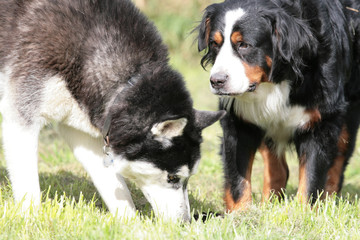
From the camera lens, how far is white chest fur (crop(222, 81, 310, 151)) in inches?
163

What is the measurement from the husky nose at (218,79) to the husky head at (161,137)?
19 centimetres

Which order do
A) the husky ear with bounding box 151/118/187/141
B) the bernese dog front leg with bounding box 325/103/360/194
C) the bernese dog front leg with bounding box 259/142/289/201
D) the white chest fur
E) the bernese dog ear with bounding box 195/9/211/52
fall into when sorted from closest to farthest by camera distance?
1. the husky ear with bounding box 151/118/187/141
2. the white chest fur
3. the bernese dog ear with bounding box 195/9/211/52
4. the bernese dog front leg with bounding box 325/103/360/194
5. the bernese dog front leg with bounding box 259/142/289/201

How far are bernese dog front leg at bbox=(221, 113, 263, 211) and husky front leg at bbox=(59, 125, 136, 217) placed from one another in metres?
0.84

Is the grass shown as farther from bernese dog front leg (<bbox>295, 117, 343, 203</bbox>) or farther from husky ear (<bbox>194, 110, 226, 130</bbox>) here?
husky ear (<bbox>194, 110, 226, 130</bbox>)

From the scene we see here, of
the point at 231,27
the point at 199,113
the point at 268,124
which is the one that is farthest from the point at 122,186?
the point at 231,27

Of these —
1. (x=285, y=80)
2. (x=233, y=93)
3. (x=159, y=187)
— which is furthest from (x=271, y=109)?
(x=159, y=187)

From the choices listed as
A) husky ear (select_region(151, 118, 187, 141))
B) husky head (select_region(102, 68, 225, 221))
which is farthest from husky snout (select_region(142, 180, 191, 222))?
husky ear (select_region(151, 118, 187, 141))

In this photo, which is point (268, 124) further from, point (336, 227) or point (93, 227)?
point (93, 227)

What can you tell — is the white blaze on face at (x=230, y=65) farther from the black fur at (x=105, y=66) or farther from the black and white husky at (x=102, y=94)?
the black fur at (x=105, y=66)

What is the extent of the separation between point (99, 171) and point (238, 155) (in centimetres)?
115

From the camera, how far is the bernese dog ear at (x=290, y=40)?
3887 mm

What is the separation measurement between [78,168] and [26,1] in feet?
7.80

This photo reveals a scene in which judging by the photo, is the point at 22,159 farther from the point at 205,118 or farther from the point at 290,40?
the point at 290,40

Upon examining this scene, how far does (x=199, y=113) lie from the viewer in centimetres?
396
